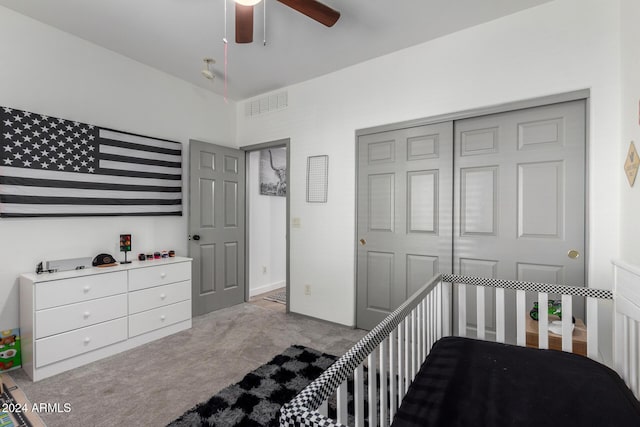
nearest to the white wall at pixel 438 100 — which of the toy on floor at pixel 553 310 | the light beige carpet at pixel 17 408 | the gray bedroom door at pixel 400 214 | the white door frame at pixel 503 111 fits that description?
the white door frame at pixel 503 111

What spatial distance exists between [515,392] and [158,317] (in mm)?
2791

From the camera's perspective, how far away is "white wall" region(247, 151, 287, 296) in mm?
4215

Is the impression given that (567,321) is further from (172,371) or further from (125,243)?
(125,243)

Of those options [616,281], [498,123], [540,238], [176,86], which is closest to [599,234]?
[540,238]

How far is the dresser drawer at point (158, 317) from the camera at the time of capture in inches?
104

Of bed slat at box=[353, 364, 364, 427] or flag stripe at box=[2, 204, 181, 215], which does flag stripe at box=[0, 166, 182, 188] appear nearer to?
flag stripe at box=[2, 204, 181, 215]

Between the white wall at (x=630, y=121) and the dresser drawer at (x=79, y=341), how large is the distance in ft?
11.4

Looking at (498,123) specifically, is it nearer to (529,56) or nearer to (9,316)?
(529,56)

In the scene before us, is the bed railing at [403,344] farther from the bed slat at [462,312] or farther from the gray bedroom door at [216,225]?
the gray bedroom door at [216,225]

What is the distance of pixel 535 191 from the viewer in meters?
2.23

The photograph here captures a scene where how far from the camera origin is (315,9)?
5.95 ft

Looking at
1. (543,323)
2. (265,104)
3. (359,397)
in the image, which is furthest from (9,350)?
(543,323)

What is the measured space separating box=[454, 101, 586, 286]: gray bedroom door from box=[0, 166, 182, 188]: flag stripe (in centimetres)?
282

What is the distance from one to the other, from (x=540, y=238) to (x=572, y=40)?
4.47 ft
